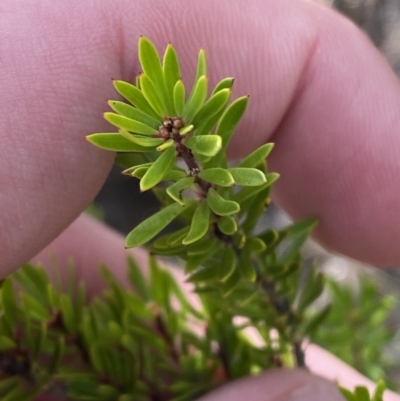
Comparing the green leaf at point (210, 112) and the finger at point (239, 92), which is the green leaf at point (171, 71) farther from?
the finger at point (239, 92)

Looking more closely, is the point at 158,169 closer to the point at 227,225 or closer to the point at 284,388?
the point at 227,225

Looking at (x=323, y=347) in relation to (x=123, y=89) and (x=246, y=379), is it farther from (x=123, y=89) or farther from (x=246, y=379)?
(x=123, y=89)

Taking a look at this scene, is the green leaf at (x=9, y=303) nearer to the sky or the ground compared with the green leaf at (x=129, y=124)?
nearer to the ground

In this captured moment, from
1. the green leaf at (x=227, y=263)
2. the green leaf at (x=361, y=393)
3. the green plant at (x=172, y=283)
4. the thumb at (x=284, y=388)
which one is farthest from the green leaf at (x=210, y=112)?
the thumb at (x=284, y=388)

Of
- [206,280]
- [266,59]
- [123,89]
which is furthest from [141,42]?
[266,59]

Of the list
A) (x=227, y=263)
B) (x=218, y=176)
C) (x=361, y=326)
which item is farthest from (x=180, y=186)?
(x=361, y=326)

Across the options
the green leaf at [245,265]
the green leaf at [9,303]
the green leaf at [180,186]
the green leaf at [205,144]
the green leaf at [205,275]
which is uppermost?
the green leaf at [205,144]
